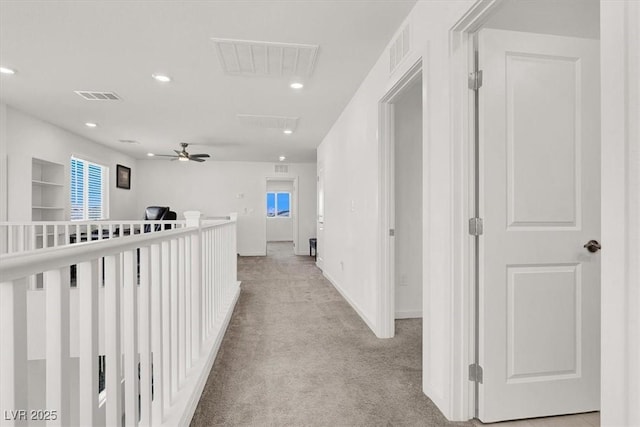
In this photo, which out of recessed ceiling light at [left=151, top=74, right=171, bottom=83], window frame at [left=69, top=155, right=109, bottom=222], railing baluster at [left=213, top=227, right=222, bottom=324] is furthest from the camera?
window frame at [left=69, top=155, right=109, bottom=222]

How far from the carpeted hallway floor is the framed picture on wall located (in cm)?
523

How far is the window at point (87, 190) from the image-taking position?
19.0 feet

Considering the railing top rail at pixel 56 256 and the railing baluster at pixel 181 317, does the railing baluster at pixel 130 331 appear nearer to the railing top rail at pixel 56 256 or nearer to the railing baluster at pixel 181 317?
the railing top rail at pixel 56 256

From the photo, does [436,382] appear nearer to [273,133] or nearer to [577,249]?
[577,249]

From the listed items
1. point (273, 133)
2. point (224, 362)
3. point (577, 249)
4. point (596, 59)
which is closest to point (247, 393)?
point (224, 362)

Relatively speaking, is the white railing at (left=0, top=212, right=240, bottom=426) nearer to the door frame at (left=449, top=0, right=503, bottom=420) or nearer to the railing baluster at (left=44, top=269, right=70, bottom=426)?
the railing baluster at (left=44, top=269, right=70, bottom=426)

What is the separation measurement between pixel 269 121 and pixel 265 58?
200cm

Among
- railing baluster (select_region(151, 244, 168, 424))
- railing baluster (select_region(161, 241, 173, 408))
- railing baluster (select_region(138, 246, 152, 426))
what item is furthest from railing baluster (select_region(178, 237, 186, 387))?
railing baluster (select_region(138, 246, 152, 426))

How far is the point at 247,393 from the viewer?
6.34 ft

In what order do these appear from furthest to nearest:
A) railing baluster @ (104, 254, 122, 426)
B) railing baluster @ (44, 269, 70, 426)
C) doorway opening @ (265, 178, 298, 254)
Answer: doorway opening @ (265, 178, 298, 254), railing baluster @ (104, 254, 122, 426), railing baluster @ (44, 269, 70, 426)

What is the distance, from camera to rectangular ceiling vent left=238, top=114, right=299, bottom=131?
181 inches

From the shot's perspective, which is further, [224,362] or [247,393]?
[224,362]

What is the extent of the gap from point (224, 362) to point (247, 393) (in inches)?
18.1
